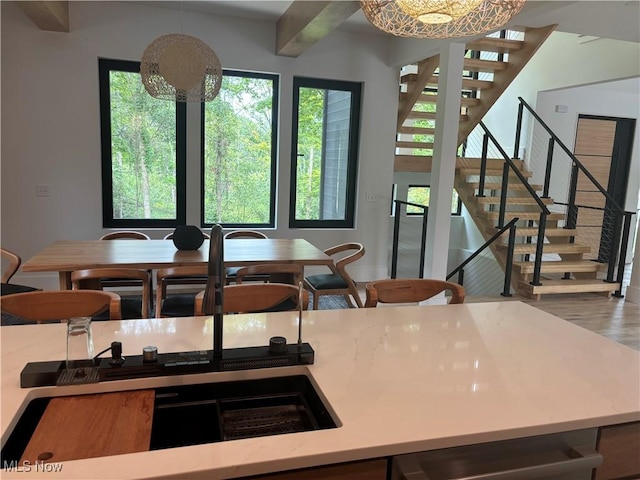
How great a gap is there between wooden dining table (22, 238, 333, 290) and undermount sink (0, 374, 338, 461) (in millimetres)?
1961

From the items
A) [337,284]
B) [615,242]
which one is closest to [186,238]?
[337,284]

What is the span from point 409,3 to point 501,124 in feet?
19.6

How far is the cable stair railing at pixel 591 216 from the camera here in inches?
223

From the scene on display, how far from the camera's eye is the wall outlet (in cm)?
480

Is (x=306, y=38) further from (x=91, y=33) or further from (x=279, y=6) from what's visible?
(x=91, y=33)

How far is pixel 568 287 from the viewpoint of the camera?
17.9 feet

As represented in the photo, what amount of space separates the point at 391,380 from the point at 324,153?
4.74m

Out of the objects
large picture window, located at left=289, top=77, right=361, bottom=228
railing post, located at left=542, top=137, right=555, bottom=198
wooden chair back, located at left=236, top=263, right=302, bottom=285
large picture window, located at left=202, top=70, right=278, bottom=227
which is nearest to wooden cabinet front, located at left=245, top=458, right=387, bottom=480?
wooden chair back, located at left=236, top=263, right=302, bottom=285

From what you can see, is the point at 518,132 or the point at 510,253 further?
the point at 518,132

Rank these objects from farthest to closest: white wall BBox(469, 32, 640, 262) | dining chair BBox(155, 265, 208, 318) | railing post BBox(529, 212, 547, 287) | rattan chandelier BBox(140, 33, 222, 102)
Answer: white wall BBox(469, 32, 640, 262)
railing post BBox(529, 212, 547, 287)
rattan chandelier BBox(140, 33, 222, 102)
dining chair BBox(155, 265, 208, 318)

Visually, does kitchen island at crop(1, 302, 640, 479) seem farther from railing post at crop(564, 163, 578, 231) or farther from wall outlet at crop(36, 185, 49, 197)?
railing post at crop(564, 163, 578, 231)

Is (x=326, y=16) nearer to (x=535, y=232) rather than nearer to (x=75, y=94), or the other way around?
(x=75, y=94)

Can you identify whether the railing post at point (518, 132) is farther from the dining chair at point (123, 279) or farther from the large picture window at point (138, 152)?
the dining chair at point (123, 279)

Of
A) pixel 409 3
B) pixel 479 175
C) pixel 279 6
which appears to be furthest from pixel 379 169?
pixel 409 3
